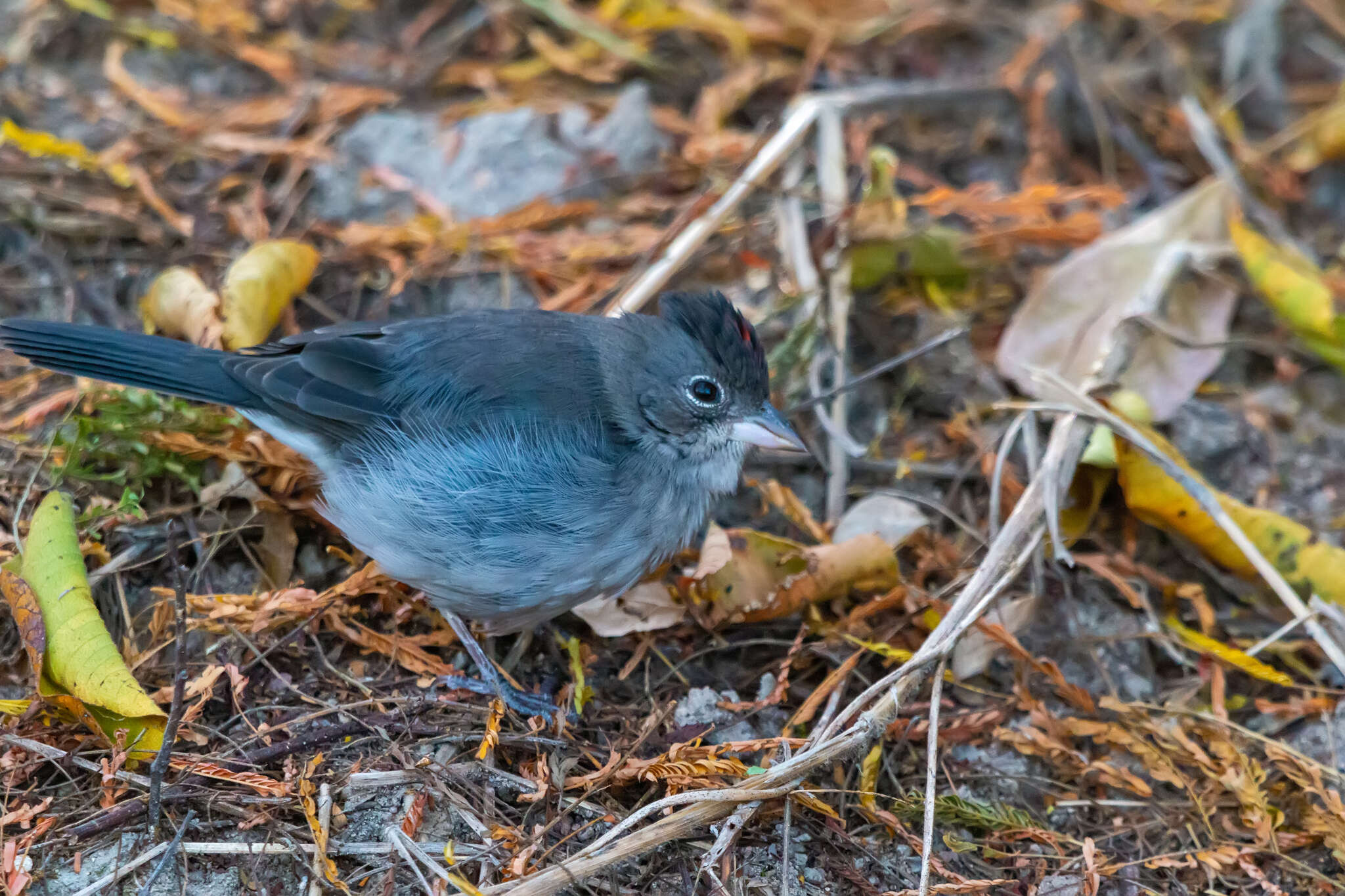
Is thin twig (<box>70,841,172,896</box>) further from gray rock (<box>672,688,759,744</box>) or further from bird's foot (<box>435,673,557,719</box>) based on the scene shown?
gray rock (<box>672,688,759,744</box>)

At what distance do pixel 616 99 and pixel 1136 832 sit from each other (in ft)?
11.9

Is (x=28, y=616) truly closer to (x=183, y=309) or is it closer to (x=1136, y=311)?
(x=183, y=309)

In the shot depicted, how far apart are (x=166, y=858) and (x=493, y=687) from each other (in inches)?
37.6

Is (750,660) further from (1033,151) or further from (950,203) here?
(1033,151)

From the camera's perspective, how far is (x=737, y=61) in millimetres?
5398

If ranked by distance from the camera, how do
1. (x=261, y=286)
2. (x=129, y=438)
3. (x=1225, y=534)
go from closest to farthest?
(x=129, y=438) → (x=1225, y=534) → (x=261, y=286)

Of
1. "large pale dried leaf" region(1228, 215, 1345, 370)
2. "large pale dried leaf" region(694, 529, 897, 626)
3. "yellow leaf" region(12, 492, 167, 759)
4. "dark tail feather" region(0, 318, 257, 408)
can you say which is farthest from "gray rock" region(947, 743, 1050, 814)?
"dark tail feather" region(0, 318, 257, 408)

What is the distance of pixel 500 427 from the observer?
331 centimetres

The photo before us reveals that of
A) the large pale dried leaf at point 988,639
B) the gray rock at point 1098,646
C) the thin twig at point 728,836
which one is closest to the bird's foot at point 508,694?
the thin twig at point 728,836

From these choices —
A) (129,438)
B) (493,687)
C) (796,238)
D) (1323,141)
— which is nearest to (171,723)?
(493,687)

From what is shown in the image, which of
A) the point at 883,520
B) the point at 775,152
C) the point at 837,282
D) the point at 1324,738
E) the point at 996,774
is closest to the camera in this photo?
the point at 996,774

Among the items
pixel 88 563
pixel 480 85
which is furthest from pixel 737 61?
pixel 88 563

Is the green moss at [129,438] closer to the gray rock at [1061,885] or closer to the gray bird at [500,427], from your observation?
the gray bird at [500,427]

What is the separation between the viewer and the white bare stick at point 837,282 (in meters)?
4.05
